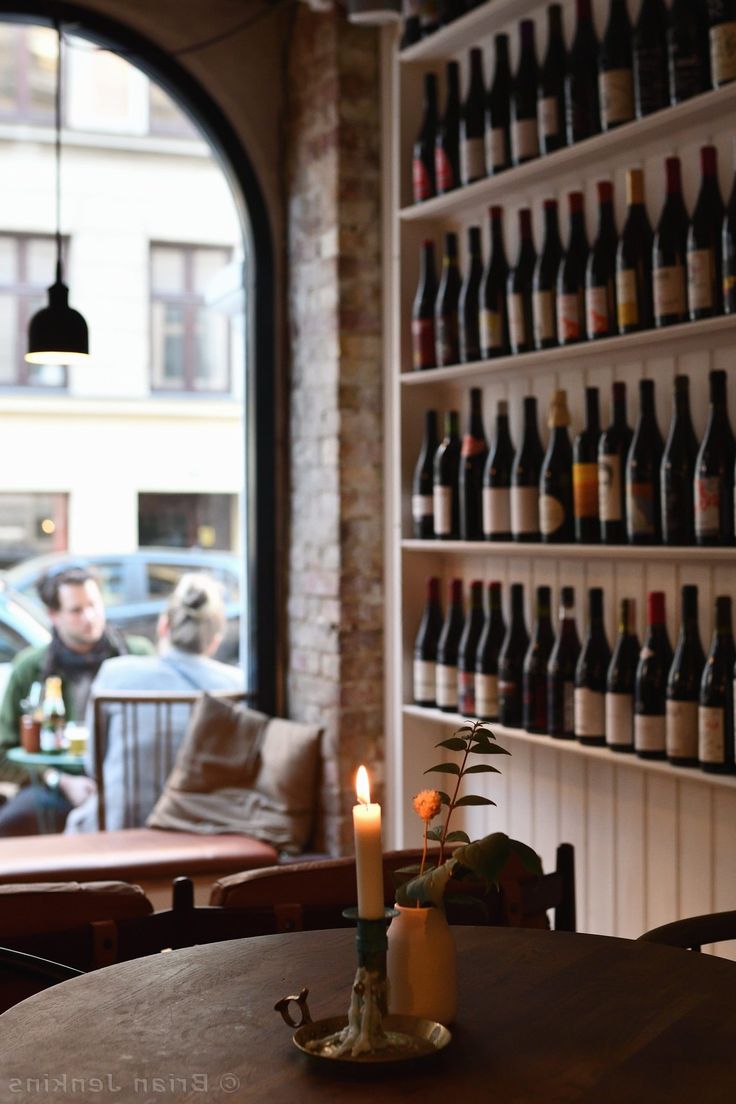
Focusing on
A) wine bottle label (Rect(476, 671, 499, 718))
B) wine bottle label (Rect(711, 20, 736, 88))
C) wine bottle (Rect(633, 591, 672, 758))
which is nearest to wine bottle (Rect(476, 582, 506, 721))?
wine bottle label (Rect(476, 671, 499, 718))

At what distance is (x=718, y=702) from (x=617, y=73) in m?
1.38

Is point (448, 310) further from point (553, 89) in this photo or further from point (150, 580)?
point (150, 580)

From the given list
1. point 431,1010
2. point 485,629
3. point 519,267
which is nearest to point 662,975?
point 431,1010

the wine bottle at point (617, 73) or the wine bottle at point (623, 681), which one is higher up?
the wine bottle at point (617, 73)

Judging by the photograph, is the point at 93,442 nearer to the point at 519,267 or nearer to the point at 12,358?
the point at 12,358

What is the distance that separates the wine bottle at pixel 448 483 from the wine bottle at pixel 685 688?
2.55ft

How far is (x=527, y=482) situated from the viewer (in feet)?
10.8

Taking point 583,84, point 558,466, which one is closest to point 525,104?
point 583,84

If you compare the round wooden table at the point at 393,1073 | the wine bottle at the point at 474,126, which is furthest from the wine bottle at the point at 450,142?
the round wooden table at the point at 393,1073

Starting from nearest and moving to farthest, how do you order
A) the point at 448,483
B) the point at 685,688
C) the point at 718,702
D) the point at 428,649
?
the point at 718,702, the point at 685,688, the point at 448,483, the point at 428,649

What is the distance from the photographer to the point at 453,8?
137 inches

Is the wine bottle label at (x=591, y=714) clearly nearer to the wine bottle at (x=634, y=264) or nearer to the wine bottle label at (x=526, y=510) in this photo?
the wine bottle label at (x=526, y=510)

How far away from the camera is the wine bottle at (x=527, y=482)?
3.19m

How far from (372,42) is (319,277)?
0.76 meters
